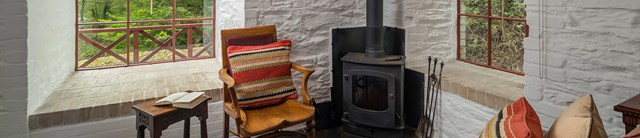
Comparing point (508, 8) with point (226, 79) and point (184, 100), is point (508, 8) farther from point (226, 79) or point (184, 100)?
point (184, 100)

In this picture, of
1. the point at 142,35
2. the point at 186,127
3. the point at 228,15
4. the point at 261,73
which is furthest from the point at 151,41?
the point at 261,73

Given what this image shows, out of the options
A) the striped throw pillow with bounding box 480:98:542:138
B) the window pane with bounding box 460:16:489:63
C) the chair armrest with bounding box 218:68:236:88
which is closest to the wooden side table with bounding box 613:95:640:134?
the striped throw pillow with bounding box 480:98:542:138

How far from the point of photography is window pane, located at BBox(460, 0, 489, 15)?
3.33 meters

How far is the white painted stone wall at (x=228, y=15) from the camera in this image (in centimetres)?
342

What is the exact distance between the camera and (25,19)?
2.42 metres

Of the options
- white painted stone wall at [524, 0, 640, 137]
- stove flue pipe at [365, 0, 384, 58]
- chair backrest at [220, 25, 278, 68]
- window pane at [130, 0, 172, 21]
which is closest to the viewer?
white painted stone wall at [524, 0, 640, 137]

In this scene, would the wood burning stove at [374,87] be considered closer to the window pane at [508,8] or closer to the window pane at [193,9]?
the window pane at [508,8]

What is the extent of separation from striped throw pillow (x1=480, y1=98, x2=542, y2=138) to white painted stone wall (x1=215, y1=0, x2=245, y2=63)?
2288 millimetres

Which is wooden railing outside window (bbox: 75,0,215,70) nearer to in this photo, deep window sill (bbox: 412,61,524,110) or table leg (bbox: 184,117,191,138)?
table leg (bbox: 184,117,191,138)

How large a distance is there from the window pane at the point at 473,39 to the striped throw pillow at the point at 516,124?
6.34 ft

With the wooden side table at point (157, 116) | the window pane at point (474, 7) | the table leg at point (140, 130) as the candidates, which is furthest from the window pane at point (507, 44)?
the table leg at point (140, 130)

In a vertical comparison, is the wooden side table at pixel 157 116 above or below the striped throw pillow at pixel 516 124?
below

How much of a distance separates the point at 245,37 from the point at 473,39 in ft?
6.00

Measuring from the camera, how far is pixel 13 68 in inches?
94.7
